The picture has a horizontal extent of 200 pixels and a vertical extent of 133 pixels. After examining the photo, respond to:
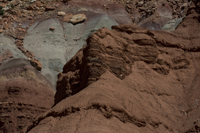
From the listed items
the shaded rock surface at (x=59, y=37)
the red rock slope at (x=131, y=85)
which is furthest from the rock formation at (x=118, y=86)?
the shaded rock surface at (x=59, y=37)

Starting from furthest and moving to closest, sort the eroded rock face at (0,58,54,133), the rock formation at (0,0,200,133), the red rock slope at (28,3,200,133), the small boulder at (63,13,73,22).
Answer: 1. the small boulder at (63,13,73,22)
2. the eroded rock face at (0,58,54,133)
3. the rock formation at (0,0,200,133)
4. the red rock slope at (28,3,200,133)

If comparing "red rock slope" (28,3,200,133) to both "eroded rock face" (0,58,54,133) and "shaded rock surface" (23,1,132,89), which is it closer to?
"eroded rock face" (0,58,54,133)

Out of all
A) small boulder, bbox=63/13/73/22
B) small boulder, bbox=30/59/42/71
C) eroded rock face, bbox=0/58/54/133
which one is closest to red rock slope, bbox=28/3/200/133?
eroded rock face, bbox=0/58/54/133

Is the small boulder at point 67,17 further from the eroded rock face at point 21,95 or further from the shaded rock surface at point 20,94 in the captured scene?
the eroded rock face at point 21,95

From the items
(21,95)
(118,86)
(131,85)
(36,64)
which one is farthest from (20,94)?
(118,86)

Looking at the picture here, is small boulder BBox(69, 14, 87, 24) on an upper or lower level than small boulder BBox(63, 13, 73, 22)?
upper

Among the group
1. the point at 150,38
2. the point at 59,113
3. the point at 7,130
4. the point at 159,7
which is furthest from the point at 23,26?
the point at 59,113
